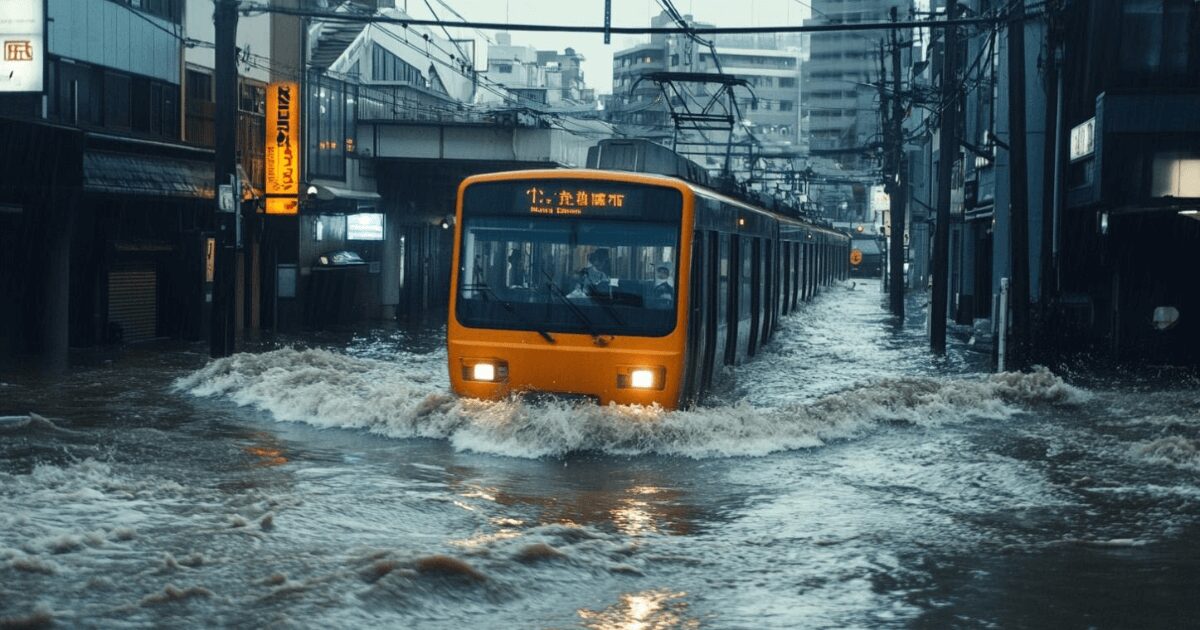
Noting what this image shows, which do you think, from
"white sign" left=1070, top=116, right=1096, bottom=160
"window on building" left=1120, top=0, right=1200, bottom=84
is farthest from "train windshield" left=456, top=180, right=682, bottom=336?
"window on building" left=1120, top=0, right=1200, bottom=84

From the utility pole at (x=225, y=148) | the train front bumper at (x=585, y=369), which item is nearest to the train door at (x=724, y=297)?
the train front bumper at (x=585, y=369)

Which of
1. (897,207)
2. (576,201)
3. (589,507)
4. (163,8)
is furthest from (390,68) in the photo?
(589,507)

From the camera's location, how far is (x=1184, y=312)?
89.8 feet

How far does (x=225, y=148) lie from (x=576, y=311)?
9.87 m

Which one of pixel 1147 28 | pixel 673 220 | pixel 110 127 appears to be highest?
pixel 1147 28

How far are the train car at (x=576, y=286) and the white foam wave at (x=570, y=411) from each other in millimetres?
321

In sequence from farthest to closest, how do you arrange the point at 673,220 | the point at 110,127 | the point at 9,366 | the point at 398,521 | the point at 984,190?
the point at 984,190, the point at 110,127, the point at 9,366, the point at 673,220, the point at 398,521

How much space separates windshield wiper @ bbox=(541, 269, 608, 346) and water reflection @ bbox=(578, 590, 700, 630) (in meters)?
6.44

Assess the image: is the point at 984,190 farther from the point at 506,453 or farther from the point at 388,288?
the point at 506,453

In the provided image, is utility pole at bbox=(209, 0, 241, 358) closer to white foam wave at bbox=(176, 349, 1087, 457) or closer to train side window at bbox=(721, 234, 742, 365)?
white foam wave at bbox=(176, 349, 1087, 457)

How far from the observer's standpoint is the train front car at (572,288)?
51.7 feet

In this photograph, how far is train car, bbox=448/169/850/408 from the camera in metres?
15.8

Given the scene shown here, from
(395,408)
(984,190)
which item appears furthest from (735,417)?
(984,190)

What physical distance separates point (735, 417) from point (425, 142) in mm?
28211
